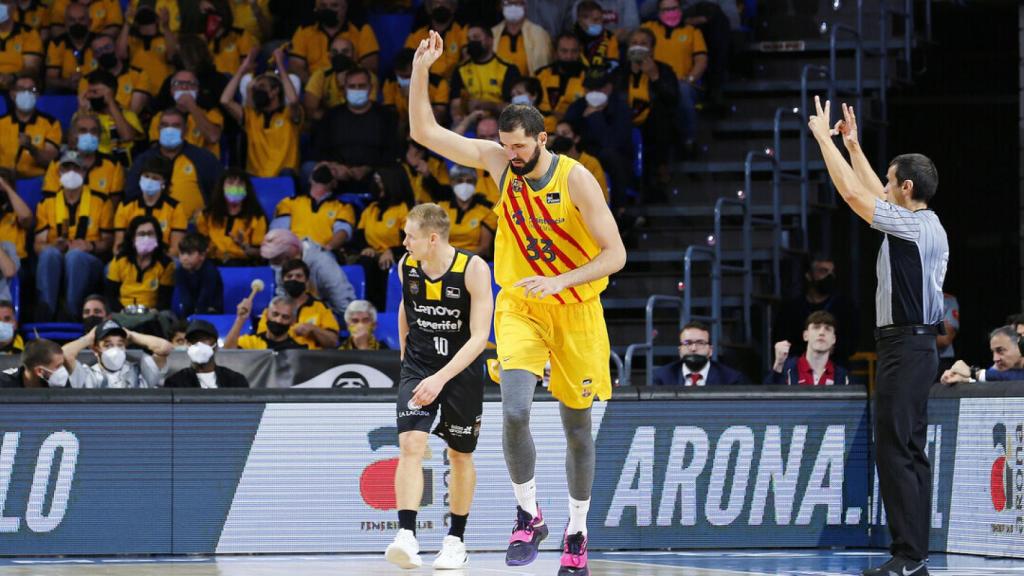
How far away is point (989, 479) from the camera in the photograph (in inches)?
465

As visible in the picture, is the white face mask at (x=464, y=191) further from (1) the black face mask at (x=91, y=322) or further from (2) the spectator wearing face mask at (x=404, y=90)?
(1) the black face mask at (x=91, y=322)

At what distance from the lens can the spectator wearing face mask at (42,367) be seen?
1288 centimetres

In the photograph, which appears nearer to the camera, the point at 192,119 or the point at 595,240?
the point at 595,240

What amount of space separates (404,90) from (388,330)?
4.31 m

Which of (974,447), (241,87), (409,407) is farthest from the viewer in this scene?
(241,87)

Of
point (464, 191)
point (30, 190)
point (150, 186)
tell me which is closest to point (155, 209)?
point (150, 186)

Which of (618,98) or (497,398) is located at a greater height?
(618,98)

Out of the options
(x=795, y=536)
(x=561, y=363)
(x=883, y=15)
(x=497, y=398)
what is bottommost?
(x=795, y=536)

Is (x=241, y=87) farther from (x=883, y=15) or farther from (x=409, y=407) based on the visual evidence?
(x=409, y=407)

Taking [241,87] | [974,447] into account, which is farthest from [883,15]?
[974,447]

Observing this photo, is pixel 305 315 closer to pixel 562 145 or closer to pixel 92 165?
pixel 562 145

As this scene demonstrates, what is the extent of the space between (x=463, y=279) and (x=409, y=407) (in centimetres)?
83

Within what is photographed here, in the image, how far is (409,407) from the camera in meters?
10.1

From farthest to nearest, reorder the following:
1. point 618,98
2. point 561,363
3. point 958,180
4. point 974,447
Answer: point 958,180
point 618,98
point 974,447
point 561,363
